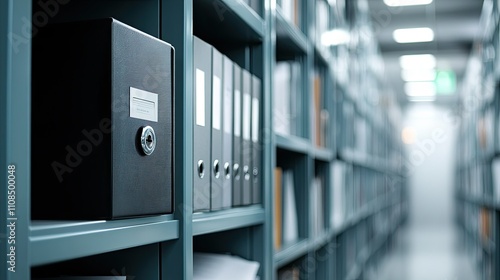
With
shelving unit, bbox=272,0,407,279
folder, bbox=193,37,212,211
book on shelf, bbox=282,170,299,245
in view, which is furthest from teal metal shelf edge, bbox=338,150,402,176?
folder, bbox=193,37,212,211

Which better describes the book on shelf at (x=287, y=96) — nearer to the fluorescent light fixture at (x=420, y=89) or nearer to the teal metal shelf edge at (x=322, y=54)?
the teal metal shelf edge at (x=322, y=54)

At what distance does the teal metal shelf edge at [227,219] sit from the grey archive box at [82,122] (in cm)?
32

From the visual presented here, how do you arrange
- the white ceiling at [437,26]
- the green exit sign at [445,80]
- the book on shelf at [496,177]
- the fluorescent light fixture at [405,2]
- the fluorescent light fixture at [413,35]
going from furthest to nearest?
the green exit sign at [445,80] < the fluorescent light fixture at [413,35] < the white ceiling at [437,26] < the fluorescent light fixture at [405,2] < the book on shelf at [496,177]

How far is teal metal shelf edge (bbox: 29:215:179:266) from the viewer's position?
74cm

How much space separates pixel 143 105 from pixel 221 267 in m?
0.67

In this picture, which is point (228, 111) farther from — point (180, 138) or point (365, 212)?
point (365, 212)

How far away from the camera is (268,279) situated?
1784 mm

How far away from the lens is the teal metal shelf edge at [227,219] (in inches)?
50.2

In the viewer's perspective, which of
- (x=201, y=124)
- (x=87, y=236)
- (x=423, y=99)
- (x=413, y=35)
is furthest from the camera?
(x=423, y=99)

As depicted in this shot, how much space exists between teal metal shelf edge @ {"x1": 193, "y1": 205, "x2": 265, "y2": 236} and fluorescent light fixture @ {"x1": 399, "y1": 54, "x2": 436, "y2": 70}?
7.61 meters

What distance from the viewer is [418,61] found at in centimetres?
925

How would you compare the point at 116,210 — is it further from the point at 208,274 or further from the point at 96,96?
the point at 208,274

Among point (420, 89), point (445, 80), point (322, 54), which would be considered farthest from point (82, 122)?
point (420, 89)

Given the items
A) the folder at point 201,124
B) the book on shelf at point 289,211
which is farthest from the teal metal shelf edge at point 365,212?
the folder at point 201,124
